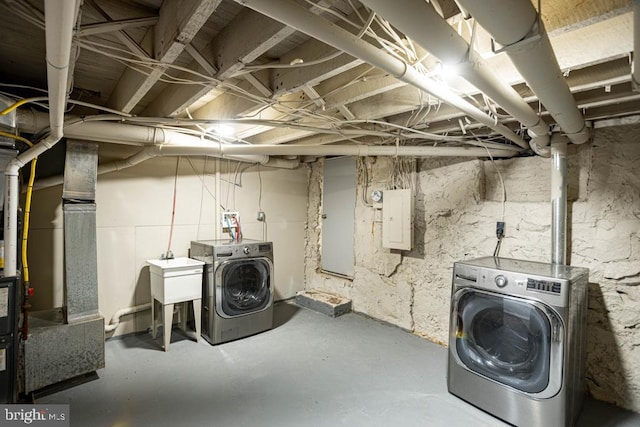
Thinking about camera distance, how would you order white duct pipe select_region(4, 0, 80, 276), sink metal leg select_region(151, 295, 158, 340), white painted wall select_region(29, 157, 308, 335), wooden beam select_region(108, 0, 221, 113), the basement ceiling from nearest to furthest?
white duct pipe select_region(4, 0, 80, 276) < wooden beam select_region(108, 0, 221, 113) < the basement ceiling < white painted wall select_region(29, 157, 308, 335) < sink metal leg select_region(151, 295, 158, 340)

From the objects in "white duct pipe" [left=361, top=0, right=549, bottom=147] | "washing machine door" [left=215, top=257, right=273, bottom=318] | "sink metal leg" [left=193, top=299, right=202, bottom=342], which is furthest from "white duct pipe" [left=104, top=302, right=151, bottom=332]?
"white duct pipe" [left=361, top=0, right=549, bottom=147]

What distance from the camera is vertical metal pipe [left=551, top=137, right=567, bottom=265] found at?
230cm

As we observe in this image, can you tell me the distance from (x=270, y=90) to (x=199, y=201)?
2119mm

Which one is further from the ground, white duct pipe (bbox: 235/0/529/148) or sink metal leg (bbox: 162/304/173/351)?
white duct pipe (bbox: 235/0/529/148)

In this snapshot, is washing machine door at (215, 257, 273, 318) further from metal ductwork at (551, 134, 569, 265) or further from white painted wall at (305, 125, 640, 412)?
metal ductwork at (551, 134, 569, 265)

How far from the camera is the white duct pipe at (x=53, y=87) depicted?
767 mm

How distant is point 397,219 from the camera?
3.31 m

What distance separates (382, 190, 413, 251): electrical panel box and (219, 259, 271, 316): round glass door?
132cm

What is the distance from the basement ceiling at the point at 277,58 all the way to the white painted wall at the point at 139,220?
0.89 metres

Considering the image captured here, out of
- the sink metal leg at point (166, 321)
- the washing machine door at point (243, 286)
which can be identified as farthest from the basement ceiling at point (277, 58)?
the sink metal leg at point (166, 321)

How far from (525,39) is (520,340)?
70.6 inches

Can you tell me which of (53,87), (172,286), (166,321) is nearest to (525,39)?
(53,87)

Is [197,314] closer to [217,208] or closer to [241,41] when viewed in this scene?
[217,208]

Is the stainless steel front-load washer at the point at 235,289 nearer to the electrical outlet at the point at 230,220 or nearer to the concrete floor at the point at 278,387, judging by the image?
the concrete floor at the point at 278,387
